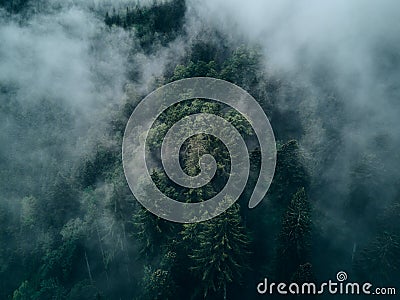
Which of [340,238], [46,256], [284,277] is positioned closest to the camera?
[284,277]

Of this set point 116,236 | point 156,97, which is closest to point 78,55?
point 156,97

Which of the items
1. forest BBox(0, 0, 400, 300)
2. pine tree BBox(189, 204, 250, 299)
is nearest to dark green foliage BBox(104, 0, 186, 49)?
forest BBox(0, 0, 400, 300)

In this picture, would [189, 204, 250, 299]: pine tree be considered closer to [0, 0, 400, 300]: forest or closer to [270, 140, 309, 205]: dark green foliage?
[0, 0, 400, 300]: forest

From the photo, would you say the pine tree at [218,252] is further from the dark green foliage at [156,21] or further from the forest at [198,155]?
the dark green foliage at [156,21]

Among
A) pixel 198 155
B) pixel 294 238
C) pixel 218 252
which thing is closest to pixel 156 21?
pixel 198 155

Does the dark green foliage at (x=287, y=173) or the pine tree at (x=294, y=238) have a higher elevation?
the dark green foliage at (x=287, y=173)

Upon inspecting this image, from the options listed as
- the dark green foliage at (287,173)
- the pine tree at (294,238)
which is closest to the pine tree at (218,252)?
the pine tree at (294,238)

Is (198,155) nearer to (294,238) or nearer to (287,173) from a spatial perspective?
(287,173)

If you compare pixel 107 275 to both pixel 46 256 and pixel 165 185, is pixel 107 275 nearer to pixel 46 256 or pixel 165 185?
pixel 46 256
